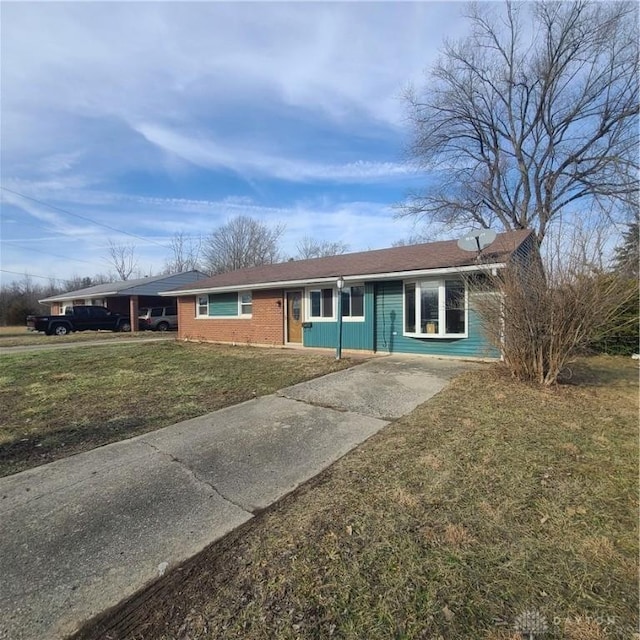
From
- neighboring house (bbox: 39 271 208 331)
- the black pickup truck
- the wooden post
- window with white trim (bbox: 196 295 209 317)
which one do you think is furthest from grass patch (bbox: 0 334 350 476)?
neighboring house (bbox: 39 271 208 331)

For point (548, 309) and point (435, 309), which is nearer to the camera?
point (548, 309)

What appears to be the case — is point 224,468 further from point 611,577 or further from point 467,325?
point 467,325

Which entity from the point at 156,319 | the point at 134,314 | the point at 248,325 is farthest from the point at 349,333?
the point at 134,314

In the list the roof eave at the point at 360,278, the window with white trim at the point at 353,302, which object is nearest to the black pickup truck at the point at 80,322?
the roof eave at the point at 360,278

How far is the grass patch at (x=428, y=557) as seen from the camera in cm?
176

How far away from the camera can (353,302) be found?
11.5m

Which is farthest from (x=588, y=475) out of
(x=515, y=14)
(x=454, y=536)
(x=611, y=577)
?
(x=515, y=14)

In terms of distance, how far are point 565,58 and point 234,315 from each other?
21.3 metres

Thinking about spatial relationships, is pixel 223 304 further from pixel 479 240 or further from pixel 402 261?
pixel 479 240

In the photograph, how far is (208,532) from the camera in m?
2.52

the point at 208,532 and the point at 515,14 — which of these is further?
the point at 515,14

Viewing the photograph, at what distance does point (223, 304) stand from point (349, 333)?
21.0 feet

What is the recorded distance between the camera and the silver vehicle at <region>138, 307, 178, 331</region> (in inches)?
961

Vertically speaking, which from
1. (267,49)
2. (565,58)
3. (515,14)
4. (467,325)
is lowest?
(467,325)
